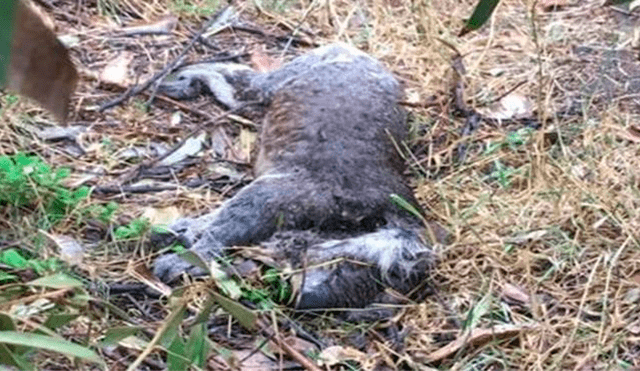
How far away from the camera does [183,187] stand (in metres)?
3.08

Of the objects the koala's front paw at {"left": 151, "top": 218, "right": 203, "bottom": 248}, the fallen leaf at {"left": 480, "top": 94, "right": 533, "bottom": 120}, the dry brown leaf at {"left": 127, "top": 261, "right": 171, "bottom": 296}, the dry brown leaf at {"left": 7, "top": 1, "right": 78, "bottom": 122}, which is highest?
the dry brown leaf at {"left": 7, "top": 1, "right": 78, "bottom": 122}

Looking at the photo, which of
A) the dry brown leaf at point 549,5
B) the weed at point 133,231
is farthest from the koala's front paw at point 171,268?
the dry brown leaf at point 549,5

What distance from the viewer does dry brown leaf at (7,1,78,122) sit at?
52 centimetres

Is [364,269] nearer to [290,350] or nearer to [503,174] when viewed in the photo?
[290,350]

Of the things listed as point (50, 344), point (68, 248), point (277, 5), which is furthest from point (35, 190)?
point (277, 5)

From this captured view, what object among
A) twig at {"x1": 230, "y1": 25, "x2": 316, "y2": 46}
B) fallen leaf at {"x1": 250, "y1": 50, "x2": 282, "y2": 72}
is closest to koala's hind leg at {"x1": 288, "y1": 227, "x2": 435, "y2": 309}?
fallen leaf at {"x1": 250, "y1": 50, "x2": 282, "y2": 72}

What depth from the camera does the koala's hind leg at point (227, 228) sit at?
264 cm

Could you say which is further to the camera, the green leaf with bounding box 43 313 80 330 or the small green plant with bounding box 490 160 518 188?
the small green plant with bounding box 490 160 518 188

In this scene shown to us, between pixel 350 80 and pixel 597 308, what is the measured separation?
0.95 meters

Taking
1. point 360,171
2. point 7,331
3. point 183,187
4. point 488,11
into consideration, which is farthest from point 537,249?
point 488,11

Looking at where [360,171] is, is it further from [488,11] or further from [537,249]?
[488,11]

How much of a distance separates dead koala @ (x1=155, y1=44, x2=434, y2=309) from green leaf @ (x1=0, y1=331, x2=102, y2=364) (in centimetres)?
100

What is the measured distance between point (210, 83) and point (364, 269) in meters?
1.22

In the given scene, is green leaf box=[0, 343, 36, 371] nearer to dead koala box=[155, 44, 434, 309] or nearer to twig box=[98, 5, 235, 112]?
dead koala box=[155, 44, 434, 309]
